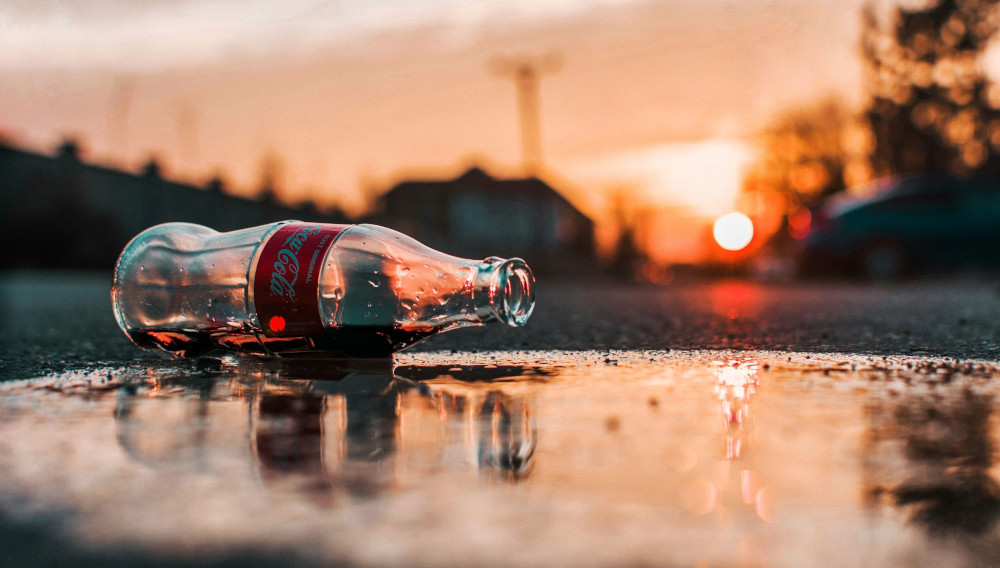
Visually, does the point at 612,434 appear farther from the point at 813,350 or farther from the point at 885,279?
the point at 885,279

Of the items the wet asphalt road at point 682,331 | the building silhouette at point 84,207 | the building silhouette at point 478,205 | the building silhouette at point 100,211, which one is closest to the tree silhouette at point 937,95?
the building silhouette at point 100,211

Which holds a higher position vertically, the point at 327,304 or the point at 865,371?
the point at 327,304

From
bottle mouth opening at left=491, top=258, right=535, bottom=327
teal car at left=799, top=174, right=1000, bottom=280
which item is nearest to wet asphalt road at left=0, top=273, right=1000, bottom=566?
bottle mouth opening at left=491, top=258, right=535, bottom=327

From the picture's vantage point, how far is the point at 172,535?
50.4 inches

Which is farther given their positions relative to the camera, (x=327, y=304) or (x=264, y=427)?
(x=327, y=304)

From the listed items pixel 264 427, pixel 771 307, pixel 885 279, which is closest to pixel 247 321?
pixel 264 427

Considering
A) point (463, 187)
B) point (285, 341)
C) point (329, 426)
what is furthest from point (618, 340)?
point (463, 187)

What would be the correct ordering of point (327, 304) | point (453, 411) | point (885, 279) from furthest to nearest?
point (885, 279) → point (327, 304) → point (453, 411)

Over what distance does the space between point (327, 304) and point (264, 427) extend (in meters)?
1.16

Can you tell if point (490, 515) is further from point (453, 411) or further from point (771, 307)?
→ point (771, 307)

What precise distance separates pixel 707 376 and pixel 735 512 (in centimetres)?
167

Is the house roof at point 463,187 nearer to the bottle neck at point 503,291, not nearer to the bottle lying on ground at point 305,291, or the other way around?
the bottle lying on ground at point 305,291

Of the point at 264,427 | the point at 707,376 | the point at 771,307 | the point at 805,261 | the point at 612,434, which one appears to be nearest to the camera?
the point at 612,434

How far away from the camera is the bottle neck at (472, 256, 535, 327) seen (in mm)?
3197
